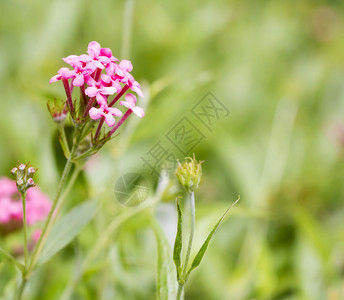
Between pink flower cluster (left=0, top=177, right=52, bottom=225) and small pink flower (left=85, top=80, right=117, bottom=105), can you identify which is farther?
pink flower cluster (left=0, top=177, right=52, bottom=225)

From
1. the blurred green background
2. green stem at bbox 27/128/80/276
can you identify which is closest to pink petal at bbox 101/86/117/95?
green stem at bbox 27/128/80/276

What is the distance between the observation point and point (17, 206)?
180 centimetres

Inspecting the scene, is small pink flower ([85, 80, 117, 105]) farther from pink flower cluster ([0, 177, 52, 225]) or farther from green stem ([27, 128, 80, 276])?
pink flower cluster ([0, 177, 52, 225])

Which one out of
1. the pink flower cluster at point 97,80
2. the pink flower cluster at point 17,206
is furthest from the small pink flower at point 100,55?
the pink flower cluster at point 17,206

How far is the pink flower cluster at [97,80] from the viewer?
1.23 meters

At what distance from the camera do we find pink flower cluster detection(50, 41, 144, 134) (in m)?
1.23

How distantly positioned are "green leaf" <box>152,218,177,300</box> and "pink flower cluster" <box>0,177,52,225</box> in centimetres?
58

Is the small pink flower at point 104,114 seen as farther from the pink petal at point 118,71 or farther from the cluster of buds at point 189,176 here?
the cluster of buds at point 189,176

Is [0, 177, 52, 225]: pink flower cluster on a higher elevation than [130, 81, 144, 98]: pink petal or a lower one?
higher

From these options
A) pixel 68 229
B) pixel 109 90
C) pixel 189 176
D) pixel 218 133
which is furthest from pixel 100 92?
pixel 218 133

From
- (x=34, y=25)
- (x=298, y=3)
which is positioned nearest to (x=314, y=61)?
(x=298, y=3)

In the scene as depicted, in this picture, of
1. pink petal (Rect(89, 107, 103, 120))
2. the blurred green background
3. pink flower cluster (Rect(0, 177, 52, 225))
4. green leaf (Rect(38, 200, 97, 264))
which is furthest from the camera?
the blurred green background

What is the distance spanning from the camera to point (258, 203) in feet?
9.33

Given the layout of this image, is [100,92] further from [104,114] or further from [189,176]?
[189,176]
